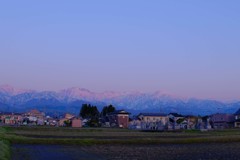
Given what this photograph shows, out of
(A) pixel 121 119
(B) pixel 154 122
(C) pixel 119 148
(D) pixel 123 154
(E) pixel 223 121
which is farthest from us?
(E) pixel 223 121

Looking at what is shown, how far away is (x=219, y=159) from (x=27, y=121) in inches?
4515

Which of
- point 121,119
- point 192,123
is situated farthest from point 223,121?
point 121,119

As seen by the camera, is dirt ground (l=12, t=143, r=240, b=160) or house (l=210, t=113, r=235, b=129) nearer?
dirt ground (l=12, t=143, r=240, b=160)

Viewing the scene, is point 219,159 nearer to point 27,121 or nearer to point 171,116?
point 171,116

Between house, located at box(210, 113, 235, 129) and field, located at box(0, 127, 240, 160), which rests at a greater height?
house, located at box(210, 113, 235, 129)

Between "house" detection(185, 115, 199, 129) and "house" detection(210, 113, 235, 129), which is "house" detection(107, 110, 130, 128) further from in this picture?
"house" detection(210, 113, 235, 129)

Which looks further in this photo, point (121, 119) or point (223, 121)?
point (223, 121)

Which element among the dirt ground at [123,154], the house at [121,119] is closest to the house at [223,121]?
the house at [121,119]

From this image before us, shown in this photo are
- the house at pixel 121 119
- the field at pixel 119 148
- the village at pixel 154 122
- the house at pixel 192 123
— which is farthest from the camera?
the house at pixel 121 119

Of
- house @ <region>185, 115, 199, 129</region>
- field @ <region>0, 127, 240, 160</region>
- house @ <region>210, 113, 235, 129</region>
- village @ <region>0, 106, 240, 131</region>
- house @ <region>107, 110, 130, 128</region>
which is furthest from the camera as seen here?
house @ <region>210, 113, 235, 129</region>

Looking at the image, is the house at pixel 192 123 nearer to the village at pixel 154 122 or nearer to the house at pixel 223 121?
the village at pixel 154 122

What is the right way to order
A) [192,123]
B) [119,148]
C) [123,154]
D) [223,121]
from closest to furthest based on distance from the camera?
Answer: [123,154], [119,148], [192,123], [223,121]

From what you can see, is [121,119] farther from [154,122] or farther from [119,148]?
[119,148]

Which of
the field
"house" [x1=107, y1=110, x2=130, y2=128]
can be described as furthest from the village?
the field
